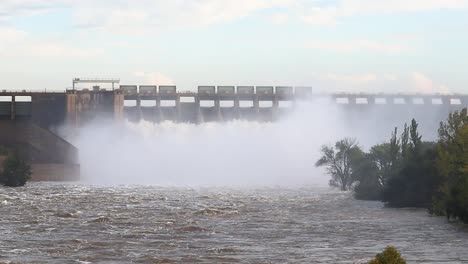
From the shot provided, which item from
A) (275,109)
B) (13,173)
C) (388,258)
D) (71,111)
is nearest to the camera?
(388,258)

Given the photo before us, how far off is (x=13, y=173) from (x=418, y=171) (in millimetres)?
61111

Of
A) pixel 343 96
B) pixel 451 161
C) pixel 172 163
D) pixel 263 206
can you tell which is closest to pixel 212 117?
pixel 172 163

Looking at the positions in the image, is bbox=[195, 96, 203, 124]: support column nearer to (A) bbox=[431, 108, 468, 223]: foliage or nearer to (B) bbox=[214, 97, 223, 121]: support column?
(B) bbox=[214, 97, 223, 121]: support column

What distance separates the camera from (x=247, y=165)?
179 metres

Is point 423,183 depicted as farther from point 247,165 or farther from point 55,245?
point 247,165

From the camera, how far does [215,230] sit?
235 ft

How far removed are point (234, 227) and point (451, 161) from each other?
70.3 ft

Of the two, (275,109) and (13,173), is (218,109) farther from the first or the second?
(13,173)

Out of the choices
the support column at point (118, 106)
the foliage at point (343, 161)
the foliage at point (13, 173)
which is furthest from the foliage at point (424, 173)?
the support column at point (118, 106)

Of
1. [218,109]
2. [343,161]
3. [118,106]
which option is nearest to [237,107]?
[218,109]

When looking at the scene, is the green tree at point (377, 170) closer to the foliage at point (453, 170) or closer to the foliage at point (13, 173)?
the foliage at point (453, 170)

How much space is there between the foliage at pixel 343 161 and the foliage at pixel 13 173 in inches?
1543

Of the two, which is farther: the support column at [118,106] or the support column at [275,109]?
the support column at [275,109]

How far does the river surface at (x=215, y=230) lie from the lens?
5688 centimetres
